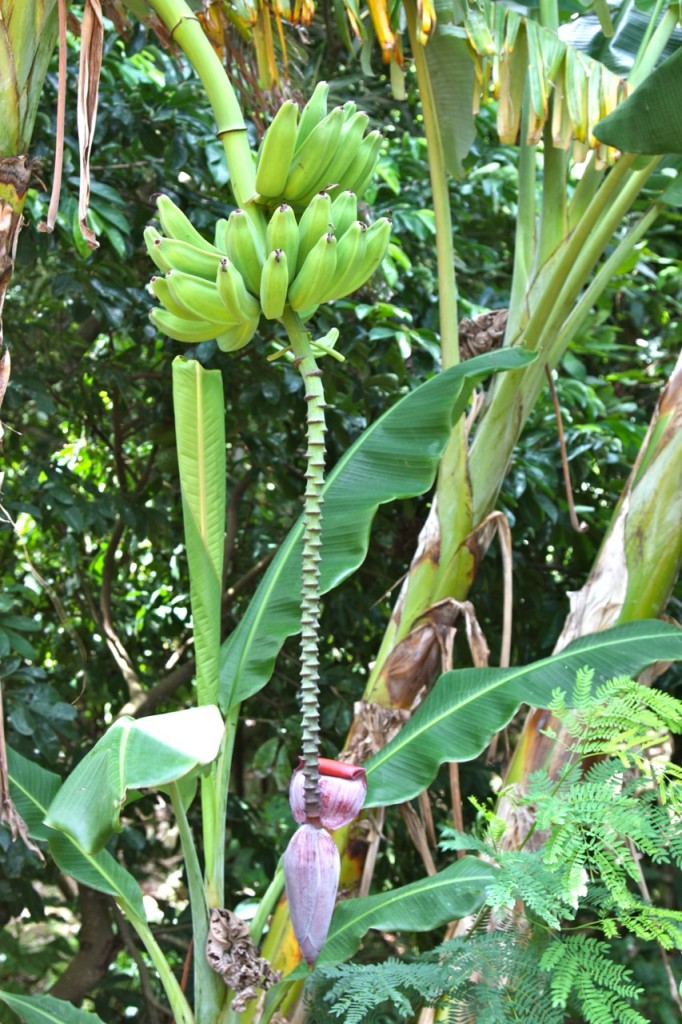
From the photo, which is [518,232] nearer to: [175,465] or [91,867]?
[175,465]

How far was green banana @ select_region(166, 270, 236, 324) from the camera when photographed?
95 centimetres

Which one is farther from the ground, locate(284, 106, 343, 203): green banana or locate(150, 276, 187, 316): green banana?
locate(284, 106, 343, 203): green banana

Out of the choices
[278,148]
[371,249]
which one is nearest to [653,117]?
[371,249]

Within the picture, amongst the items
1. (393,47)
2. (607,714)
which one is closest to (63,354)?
(393,47)

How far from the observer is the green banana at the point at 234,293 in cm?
92

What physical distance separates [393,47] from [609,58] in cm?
76

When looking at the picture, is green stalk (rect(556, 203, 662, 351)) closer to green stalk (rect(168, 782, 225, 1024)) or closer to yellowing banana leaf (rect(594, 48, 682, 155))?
yellowing banana leaf (rect(594, 48, 682, 155))

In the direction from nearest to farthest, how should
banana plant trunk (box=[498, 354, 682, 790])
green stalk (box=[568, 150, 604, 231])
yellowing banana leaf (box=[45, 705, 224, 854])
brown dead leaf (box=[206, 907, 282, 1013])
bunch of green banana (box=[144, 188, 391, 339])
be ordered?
yellowing banana leaf (box=[45, 705, 224, 854])
bunch of green banana (box=[144, 188, 391, 339])
brown dead leaf (box=[206, 907, 282, 1013])
banana plant trunk (box=[498, 354, 682, 790])
green stalk (box=[568, 150, 604, 231])

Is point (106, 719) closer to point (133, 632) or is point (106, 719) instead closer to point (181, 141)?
point (133, 632)

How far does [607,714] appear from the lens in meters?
1.02

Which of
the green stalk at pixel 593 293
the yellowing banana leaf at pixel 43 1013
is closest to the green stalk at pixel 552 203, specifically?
the green stalk at pixel 593 293

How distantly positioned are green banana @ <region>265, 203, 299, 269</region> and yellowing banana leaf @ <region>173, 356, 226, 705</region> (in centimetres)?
38

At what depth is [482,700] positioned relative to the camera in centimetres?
133

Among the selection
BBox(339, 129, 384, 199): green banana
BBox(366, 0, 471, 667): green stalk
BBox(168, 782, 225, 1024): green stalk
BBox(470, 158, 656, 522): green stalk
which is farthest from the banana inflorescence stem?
BBox(470, 158, 656, 522): green stalk
